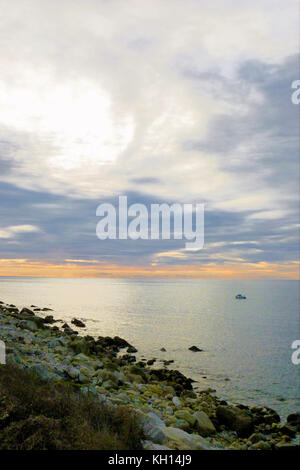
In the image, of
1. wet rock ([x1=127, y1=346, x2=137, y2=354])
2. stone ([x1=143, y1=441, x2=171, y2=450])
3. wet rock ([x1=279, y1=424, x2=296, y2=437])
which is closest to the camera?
stone ([x1=143, y1=441, x2=171, y2=450])

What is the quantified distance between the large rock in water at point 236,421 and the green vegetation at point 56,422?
29.5 feet

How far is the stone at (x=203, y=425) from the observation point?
1334 centimetres

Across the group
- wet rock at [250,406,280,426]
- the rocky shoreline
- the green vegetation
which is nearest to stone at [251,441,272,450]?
the rocky shoreline

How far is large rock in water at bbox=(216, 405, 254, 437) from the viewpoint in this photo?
1473 centimetres

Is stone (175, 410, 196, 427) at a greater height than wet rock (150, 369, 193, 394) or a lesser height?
greater

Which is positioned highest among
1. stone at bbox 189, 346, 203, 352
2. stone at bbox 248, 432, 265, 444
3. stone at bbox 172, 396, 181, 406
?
stone at bbox 172, 396, 181, 406

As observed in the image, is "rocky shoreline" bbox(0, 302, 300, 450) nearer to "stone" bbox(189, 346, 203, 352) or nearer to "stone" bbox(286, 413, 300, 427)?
"stone" bbox(286, 413, 300, 427)

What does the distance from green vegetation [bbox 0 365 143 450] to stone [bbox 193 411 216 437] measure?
21.7 feet

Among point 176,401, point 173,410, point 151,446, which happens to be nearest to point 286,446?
point 173,410

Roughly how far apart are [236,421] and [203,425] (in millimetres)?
2405

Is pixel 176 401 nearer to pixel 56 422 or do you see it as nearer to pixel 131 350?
pixel 56 422

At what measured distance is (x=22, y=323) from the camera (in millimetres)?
33250
